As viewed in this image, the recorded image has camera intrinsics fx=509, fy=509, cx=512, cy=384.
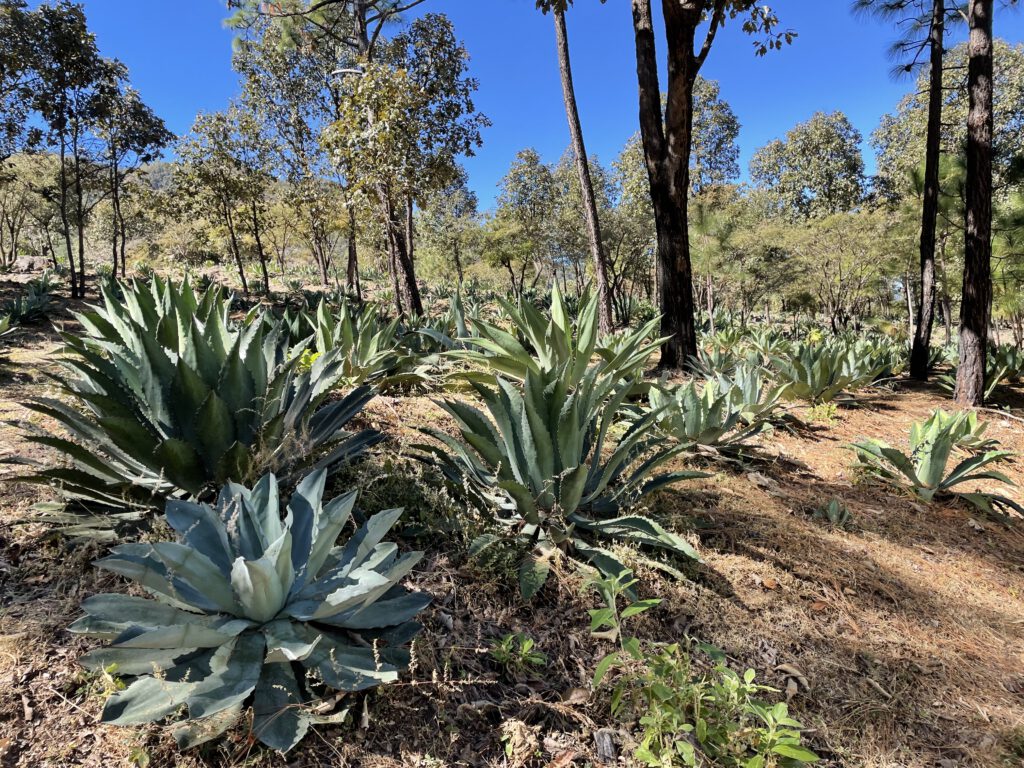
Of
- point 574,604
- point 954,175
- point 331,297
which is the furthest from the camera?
point 331,297

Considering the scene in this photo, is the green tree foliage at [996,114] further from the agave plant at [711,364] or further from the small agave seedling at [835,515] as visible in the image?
the small agave seedling at [835,515]

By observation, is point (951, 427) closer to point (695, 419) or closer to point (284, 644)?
point (695, 419)

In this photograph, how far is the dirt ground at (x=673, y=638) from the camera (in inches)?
50.2

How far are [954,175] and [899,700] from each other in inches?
467

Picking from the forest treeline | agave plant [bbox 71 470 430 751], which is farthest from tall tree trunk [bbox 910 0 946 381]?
agave plant [bbox 71 470 430 751]

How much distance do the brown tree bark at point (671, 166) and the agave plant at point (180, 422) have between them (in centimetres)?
412

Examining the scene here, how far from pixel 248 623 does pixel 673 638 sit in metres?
1.37

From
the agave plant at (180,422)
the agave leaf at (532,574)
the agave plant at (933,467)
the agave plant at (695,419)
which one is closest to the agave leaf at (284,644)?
the agave plant at (180,422)

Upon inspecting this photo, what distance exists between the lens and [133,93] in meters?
13.7

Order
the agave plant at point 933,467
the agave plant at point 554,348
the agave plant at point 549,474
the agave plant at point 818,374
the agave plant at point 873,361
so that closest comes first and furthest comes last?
the agave plant at point 549,474 → the agave plant at point 933,467 → the agave plant at point 554,348 → the agave plant at point 818,374 → the agave plant at point 873,361

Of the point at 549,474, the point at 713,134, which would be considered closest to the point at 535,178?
the point at 713,134

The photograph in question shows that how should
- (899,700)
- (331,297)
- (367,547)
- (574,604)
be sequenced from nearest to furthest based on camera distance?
1. (367,547)
2. (899,700)
3. (574,604)
4. (331,297)

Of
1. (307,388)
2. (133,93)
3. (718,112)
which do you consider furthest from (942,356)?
(718,112)

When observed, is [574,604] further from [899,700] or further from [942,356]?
[942,356]
